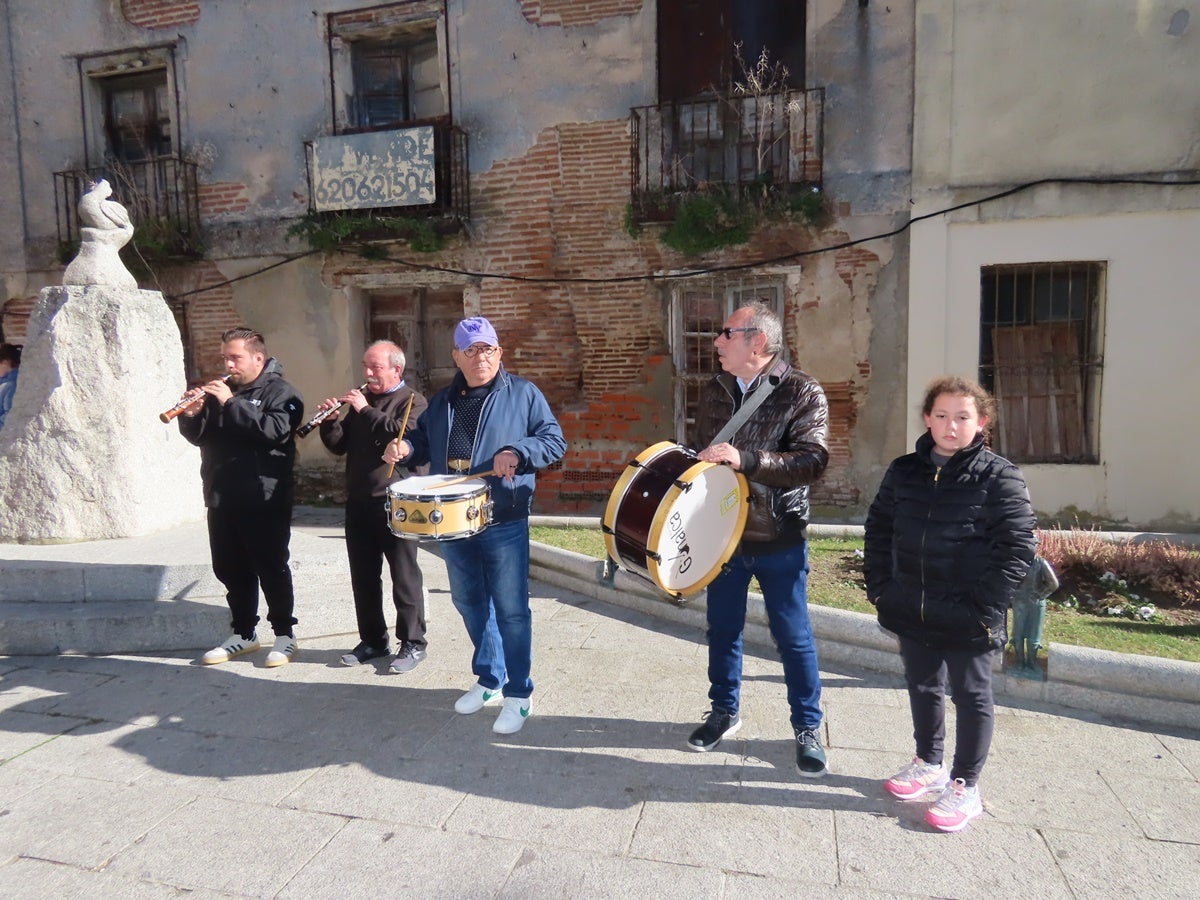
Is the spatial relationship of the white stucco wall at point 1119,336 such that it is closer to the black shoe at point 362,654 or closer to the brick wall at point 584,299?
the brick wall at point 584,299

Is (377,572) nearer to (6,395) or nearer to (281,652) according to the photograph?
(281,652)

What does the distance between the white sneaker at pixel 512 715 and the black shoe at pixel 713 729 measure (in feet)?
2.61

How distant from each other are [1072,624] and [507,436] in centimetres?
363

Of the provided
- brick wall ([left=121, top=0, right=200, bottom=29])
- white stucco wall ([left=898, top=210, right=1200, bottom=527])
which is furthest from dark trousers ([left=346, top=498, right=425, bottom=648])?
brick wall ([left=121, top=0, right=200, bottom=29])

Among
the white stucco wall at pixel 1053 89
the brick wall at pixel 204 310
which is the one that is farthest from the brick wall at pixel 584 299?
the brick wall at pixel 204 310

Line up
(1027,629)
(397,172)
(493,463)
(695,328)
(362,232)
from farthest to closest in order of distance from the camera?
(362,232) < (397,172) < (695,328) < (1027,629) < (493,463)

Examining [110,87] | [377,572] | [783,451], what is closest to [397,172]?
[110,87]

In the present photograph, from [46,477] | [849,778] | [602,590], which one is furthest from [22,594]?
[849,778]

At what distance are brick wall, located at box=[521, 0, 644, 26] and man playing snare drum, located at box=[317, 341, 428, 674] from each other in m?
6.36

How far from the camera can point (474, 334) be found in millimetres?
3689

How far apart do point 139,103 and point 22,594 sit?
8.84 metres

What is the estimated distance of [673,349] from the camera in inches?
369

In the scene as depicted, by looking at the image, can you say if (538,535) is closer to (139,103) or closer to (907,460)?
(907,460)

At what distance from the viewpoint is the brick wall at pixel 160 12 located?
10.6 metres
